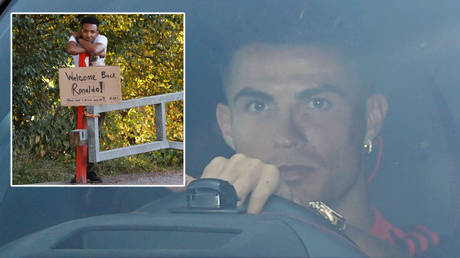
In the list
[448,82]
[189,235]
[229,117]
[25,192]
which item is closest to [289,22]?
[229,117]

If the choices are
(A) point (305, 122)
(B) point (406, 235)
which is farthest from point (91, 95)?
(B) point (406, 235)

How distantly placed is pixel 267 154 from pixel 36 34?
39.4 inches

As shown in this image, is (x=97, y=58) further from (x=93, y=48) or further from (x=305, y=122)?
(x=305, y=122)

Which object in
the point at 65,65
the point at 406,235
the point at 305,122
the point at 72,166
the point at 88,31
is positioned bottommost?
the point at 406,235

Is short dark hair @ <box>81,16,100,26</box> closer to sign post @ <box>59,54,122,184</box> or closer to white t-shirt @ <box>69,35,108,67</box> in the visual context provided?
white t-shirt @ <box>69,35,108,67</box>

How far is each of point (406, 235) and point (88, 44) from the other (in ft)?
4.66

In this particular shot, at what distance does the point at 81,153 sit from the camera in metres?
1.96

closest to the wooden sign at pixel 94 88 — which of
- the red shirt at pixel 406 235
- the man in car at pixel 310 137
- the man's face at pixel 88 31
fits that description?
the man's face at pixel 88 31

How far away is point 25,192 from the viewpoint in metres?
1.97

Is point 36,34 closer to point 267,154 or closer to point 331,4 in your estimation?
point 267,154

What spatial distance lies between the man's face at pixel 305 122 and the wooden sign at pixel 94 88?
0.50 meters

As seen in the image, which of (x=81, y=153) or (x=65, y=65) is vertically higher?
(x=65, y=65)

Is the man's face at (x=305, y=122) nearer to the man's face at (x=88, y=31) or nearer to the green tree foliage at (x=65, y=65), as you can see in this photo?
the green tree foliage at (x=65, y=65)

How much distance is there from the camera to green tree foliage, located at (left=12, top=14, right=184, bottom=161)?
1949mm
